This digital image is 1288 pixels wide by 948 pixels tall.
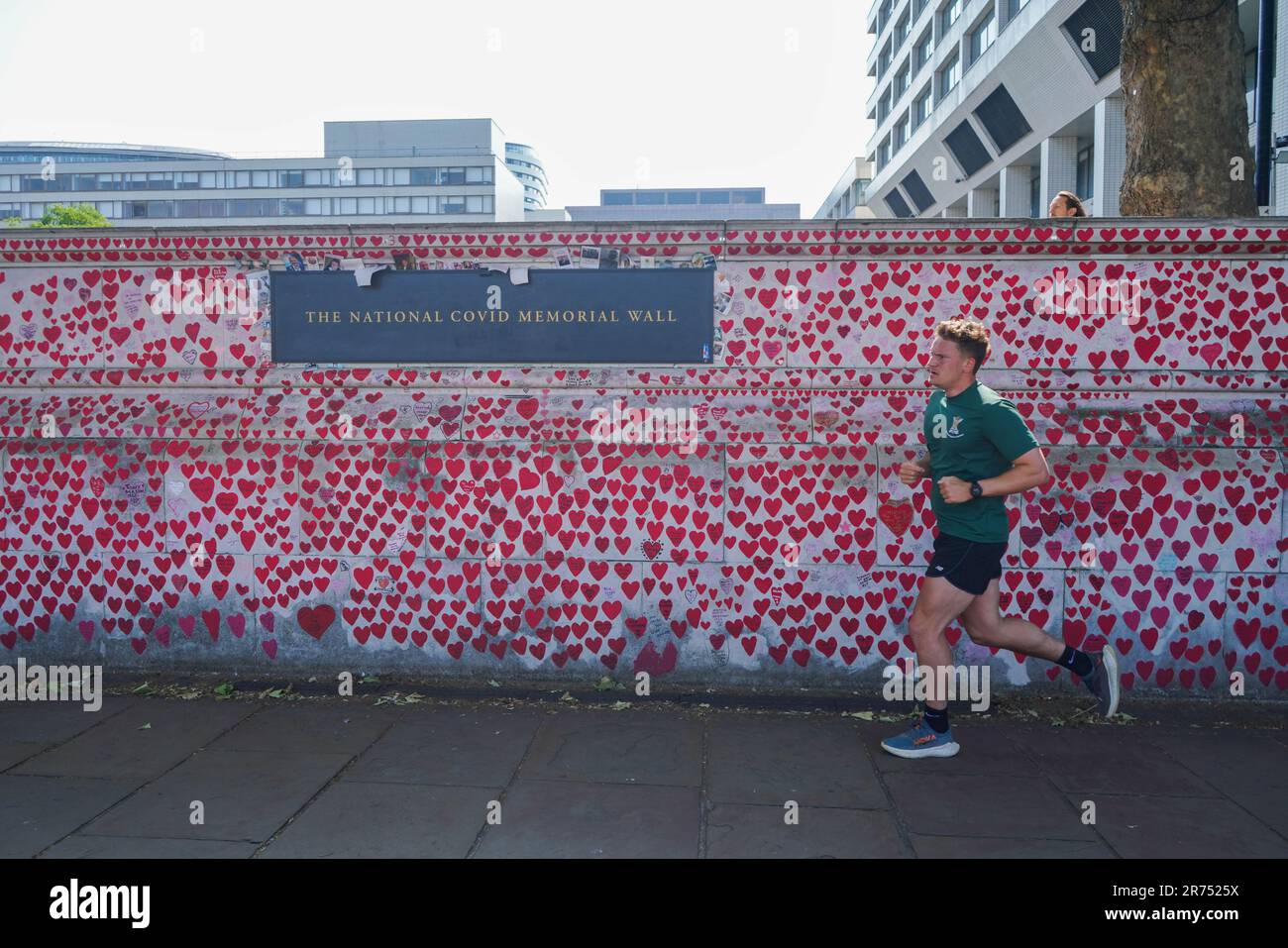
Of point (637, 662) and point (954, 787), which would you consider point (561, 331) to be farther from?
point (954, 787)

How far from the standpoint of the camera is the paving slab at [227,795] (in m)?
3.66

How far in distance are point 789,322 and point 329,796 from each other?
3.74 meters

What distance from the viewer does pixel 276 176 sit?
75.1 metres

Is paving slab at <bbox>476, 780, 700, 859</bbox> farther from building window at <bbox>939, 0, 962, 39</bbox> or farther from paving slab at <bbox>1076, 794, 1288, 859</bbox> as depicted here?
building window at <bbox>939, 0, 962, 39</bbox>

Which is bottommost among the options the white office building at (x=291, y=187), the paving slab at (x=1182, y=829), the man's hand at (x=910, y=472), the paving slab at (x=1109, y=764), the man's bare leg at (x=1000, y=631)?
the paving slab at (x=1182, y=829)

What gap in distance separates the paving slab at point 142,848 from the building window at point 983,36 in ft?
121

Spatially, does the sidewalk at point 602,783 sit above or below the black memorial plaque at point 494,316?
below

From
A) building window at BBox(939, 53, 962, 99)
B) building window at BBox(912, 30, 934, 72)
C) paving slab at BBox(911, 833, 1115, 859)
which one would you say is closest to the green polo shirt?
paving slab at BBox(911, 833, 1115, 859)

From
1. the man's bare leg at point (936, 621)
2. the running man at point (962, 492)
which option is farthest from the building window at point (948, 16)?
the man's bare leg at point (936, 621)

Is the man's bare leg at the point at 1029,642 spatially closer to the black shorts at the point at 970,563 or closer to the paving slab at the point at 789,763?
the black shorts at the point at 970,563

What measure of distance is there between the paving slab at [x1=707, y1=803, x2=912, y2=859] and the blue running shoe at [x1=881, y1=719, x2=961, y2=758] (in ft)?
2.26

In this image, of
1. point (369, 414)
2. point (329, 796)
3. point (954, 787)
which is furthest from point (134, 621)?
point (954, 787)

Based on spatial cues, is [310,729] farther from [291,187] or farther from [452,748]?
[291,187]

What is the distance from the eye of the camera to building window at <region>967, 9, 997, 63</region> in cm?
3391
